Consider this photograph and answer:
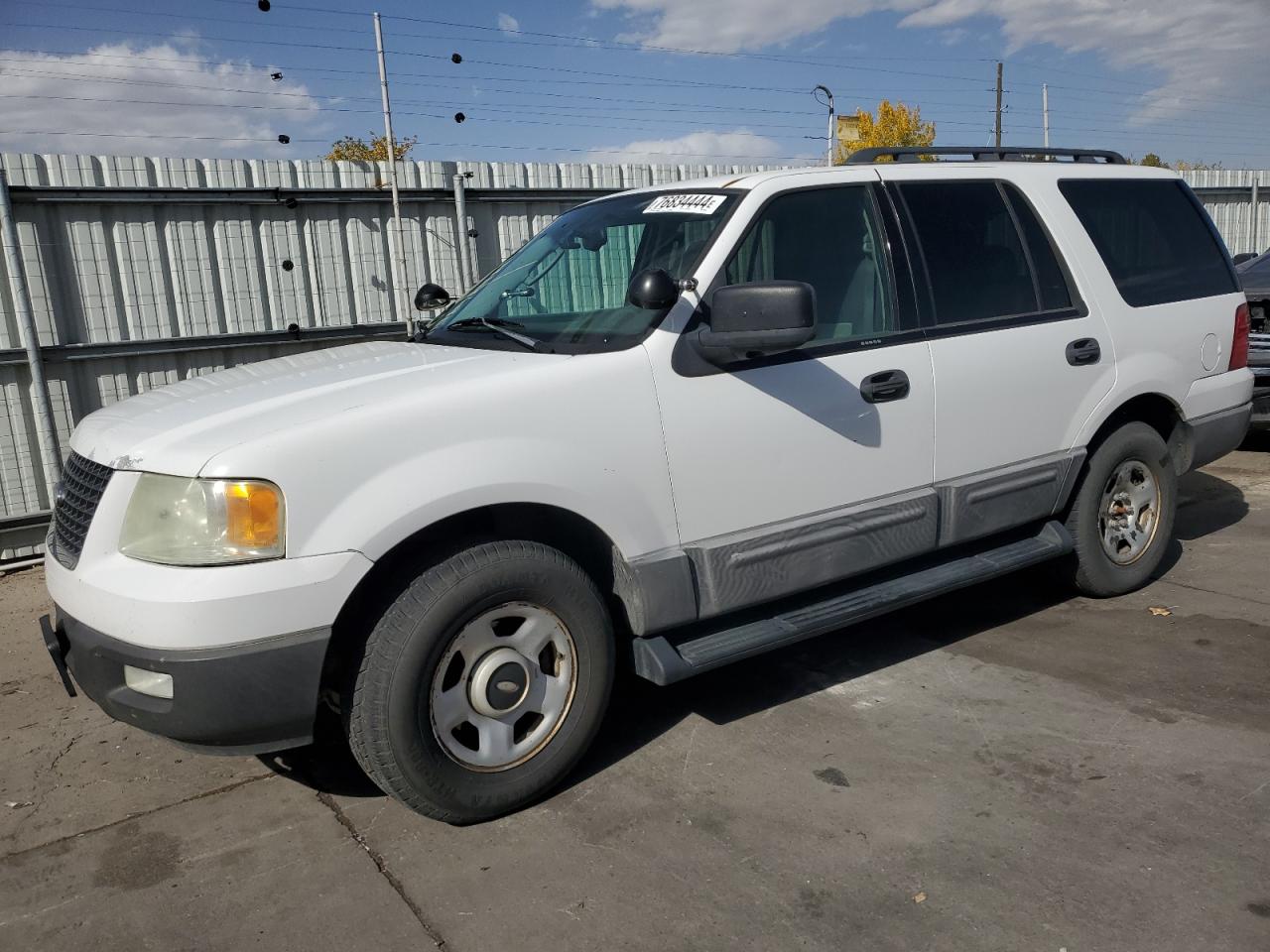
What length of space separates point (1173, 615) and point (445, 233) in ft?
20.5

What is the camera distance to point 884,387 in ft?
12.9

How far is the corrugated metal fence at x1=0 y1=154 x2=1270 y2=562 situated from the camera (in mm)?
6875

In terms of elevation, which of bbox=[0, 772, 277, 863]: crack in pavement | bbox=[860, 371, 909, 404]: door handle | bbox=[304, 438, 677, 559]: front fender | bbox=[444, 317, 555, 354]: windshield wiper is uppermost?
bbox=[444, 317, 555, 354]: windshield wiper

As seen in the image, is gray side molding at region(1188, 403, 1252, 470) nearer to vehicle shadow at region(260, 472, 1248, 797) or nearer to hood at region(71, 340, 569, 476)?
vehicle shadow at region(260, 472, 1248, 797)

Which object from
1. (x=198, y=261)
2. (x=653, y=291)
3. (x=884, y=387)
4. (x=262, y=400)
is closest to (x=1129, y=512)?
(x=884, y=387)

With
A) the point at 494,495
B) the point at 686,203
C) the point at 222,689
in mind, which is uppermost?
the point at 686,203

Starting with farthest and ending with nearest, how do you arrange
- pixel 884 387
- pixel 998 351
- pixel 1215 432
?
pixel 1215 432
pixel 998 351
pixel 884 387

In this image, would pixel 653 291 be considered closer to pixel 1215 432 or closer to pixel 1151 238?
pixel 1151 238

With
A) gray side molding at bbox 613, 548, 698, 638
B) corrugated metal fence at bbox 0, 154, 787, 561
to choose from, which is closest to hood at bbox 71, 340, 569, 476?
gray side molding at bbox 613, 548, 698, 638

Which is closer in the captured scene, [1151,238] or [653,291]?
[653,291]

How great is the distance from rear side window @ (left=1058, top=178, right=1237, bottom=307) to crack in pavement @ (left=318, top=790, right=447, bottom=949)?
3.99m

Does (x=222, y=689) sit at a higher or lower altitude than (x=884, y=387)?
lower

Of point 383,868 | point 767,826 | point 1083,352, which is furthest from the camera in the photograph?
point 1083,352

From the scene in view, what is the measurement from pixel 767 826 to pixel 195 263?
6171 mm
